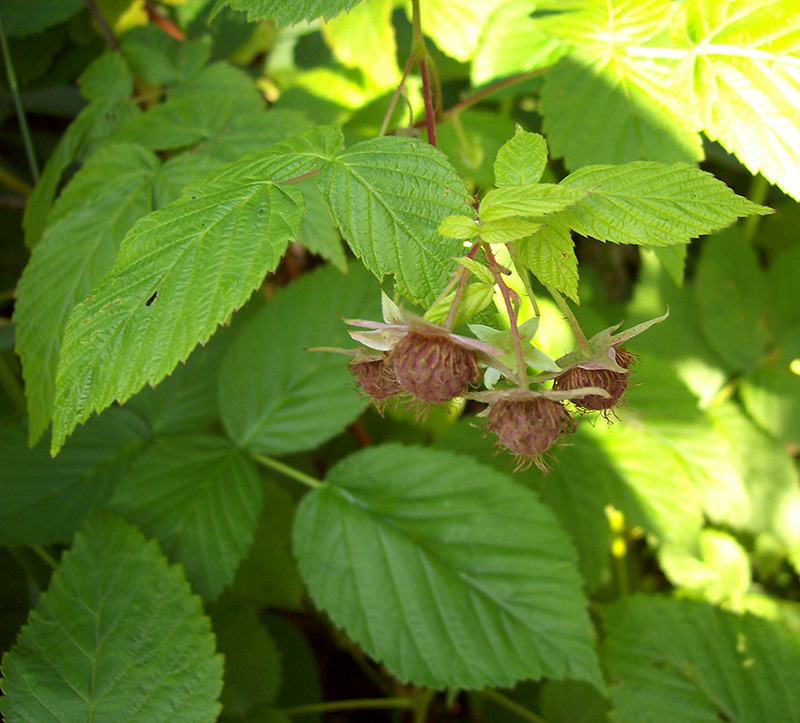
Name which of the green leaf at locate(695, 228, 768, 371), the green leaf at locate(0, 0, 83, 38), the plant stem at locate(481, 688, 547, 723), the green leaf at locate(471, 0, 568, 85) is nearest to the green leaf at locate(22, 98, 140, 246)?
the green leaf at locate(0, 0, 83, 38)

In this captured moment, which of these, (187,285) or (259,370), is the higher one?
(187,285)

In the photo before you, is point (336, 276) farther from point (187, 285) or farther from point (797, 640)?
point (797, 640)

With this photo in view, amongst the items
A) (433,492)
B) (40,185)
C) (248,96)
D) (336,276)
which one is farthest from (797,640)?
(40,185)

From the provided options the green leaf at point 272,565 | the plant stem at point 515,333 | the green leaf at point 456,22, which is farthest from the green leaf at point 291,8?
the green leaf at point 272,565

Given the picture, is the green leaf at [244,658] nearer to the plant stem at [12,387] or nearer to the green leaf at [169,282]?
the plant stem at [12,387]

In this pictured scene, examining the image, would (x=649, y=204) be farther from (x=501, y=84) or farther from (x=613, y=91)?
(x=501, y=84)

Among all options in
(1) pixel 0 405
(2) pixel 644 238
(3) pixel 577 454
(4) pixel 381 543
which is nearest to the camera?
(2) pixel 644 238
